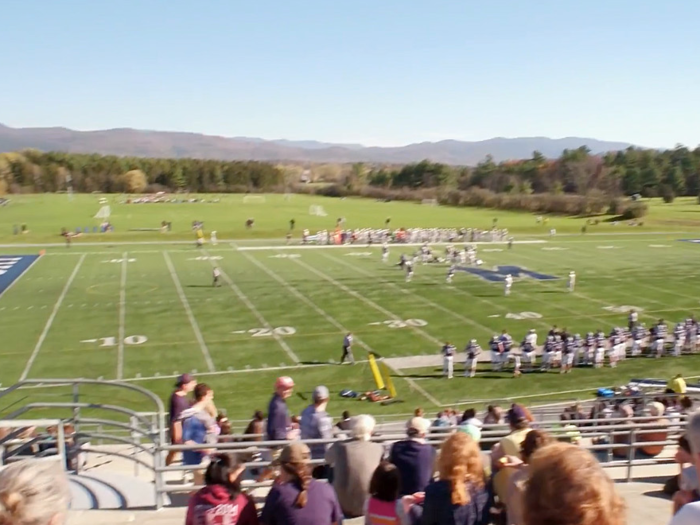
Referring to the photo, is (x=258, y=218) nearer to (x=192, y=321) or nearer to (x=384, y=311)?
(x=384, y=311)

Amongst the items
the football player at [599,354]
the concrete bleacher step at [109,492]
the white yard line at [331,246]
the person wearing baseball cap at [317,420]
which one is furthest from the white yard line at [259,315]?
the person wearing baseball cap at [317,420]

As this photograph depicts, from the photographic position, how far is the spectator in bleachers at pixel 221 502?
3.81 metres

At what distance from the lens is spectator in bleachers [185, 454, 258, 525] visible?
3.81m

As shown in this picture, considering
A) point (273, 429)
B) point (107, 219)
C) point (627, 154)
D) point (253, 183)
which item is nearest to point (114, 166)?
point (253, 183)

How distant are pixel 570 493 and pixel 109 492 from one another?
5.55 meters

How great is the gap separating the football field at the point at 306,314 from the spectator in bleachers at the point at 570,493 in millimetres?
12786

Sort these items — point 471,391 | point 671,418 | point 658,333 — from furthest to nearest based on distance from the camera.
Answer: point 658,333
point 471,391
point 671,418

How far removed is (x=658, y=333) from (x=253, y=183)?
12272 centimetres

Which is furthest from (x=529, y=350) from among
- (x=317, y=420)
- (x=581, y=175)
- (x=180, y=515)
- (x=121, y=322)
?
(x=581, y=175)

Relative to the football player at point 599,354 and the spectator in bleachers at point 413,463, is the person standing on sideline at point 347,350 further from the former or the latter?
the spectator in bleachers at point 413,463

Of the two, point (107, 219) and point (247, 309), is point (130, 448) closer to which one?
point (247, 309)

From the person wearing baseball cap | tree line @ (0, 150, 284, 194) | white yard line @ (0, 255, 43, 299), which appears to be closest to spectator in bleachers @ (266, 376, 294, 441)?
the person wearing baseball cap

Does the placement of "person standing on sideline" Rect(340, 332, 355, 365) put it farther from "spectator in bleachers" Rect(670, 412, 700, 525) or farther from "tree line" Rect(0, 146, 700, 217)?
"tree line" Rect(0, 146, 700, 217)

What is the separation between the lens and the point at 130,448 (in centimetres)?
1023
